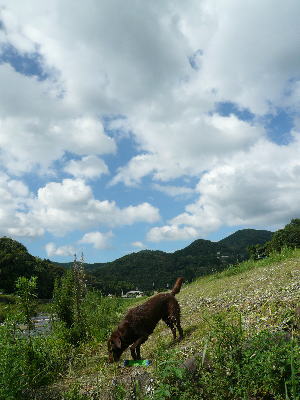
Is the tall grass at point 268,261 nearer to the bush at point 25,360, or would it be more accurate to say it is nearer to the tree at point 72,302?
the tree at point 72,302

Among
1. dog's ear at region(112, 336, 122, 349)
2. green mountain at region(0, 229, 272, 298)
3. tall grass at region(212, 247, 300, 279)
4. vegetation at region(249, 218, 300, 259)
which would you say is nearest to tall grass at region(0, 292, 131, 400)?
dog's ear at region(112, 336, 122, 349)

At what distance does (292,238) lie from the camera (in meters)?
78.8

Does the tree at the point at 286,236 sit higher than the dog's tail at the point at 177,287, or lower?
higher

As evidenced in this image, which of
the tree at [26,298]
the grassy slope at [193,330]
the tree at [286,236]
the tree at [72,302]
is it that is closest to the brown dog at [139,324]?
the grassy slope at [193,330]

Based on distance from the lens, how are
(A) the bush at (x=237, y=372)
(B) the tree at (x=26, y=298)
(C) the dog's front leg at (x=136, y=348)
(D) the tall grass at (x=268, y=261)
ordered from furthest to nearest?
1. (D) the tall grass at (x=268, y=261)
2. (B) the tree at (x=26, y=298)
3. (C) the dog's front leg at (x=136, y=348)
4. (A) the bush at (x=237, y=372)

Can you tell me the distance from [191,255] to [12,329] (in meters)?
191

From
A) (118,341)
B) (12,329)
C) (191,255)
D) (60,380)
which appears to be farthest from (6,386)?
(191,255)

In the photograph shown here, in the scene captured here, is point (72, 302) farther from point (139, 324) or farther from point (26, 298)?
point (139, 324)

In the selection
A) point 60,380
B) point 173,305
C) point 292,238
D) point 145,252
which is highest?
point 145,252

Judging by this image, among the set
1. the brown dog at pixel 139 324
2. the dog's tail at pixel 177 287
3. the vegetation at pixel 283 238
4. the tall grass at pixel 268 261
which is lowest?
the brown dog at pixel 139 324

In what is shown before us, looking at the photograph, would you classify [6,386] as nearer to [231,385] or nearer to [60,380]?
[60,380]

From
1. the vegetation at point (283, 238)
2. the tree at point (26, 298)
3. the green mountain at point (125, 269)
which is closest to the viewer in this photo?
the tree at point (26, 298)

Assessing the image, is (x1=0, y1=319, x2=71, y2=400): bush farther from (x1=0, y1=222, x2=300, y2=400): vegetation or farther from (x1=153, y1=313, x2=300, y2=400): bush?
(x1=153, y1=313, x2=300, y2=400): bush

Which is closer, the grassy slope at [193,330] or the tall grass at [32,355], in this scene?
the tall grass at [32,355]
